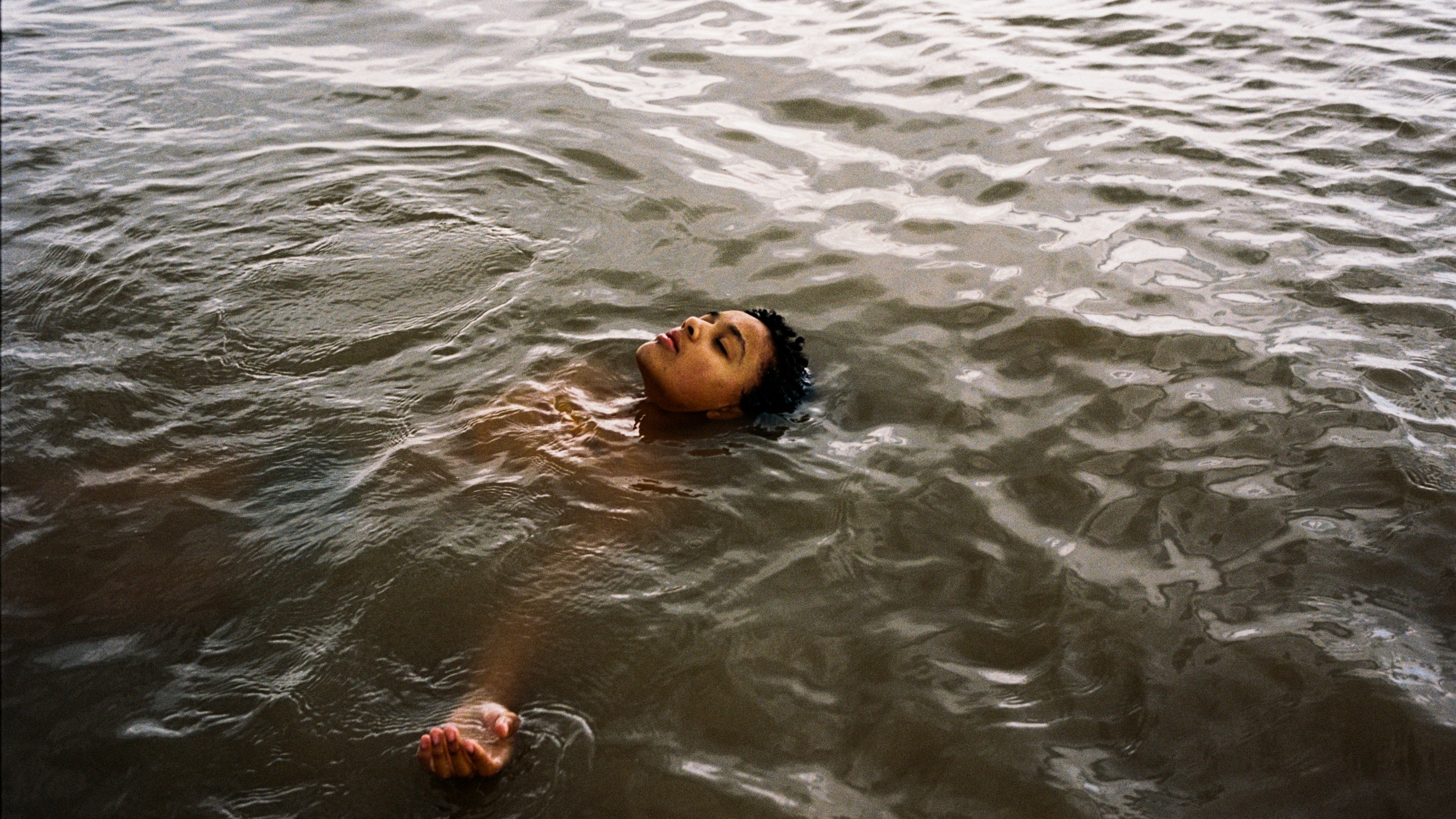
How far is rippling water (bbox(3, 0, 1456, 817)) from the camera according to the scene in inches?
107

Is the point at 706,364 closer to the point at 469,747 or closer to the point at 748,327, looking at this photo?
the point at 748,327

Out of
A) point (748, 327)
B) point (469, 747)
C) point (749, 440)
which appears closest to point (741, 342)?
point (748, 327)

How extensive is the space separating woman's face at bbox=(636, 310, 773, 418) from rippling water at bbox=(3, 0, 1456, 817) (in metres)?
0.14

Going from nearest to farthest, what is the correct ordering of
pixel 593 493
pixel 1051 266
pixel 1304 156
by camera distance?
pixel 593 493 < pixel 1051 266 < pixel 1304 156

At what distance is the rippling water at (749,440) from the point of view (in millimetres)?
2715

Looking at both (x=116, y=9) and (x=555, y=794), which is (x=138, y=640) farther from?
(x=116, y=9)

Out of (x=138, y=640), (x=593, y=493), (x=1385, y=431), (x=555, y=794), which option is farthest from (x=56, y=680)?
(x=1385, y=431)

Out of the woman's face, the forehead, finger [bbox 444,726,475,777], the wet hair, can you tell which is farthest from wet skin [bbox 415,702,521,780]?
the forehead

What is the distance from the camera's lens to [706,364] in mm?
4133

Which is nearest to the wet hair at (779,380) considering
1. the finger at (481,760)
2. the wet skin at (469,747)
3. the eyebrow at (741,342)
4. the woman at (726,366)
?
the woman at (726,366)

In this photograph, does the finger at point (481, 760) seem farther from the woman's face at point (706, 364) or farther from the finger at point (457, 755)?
the woman's face at point (706, 364)

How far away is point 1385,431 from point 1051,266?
1658 mm

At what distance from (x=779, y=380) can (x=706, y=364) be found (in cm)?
32

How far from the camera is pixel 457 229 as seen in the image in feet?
17.6
